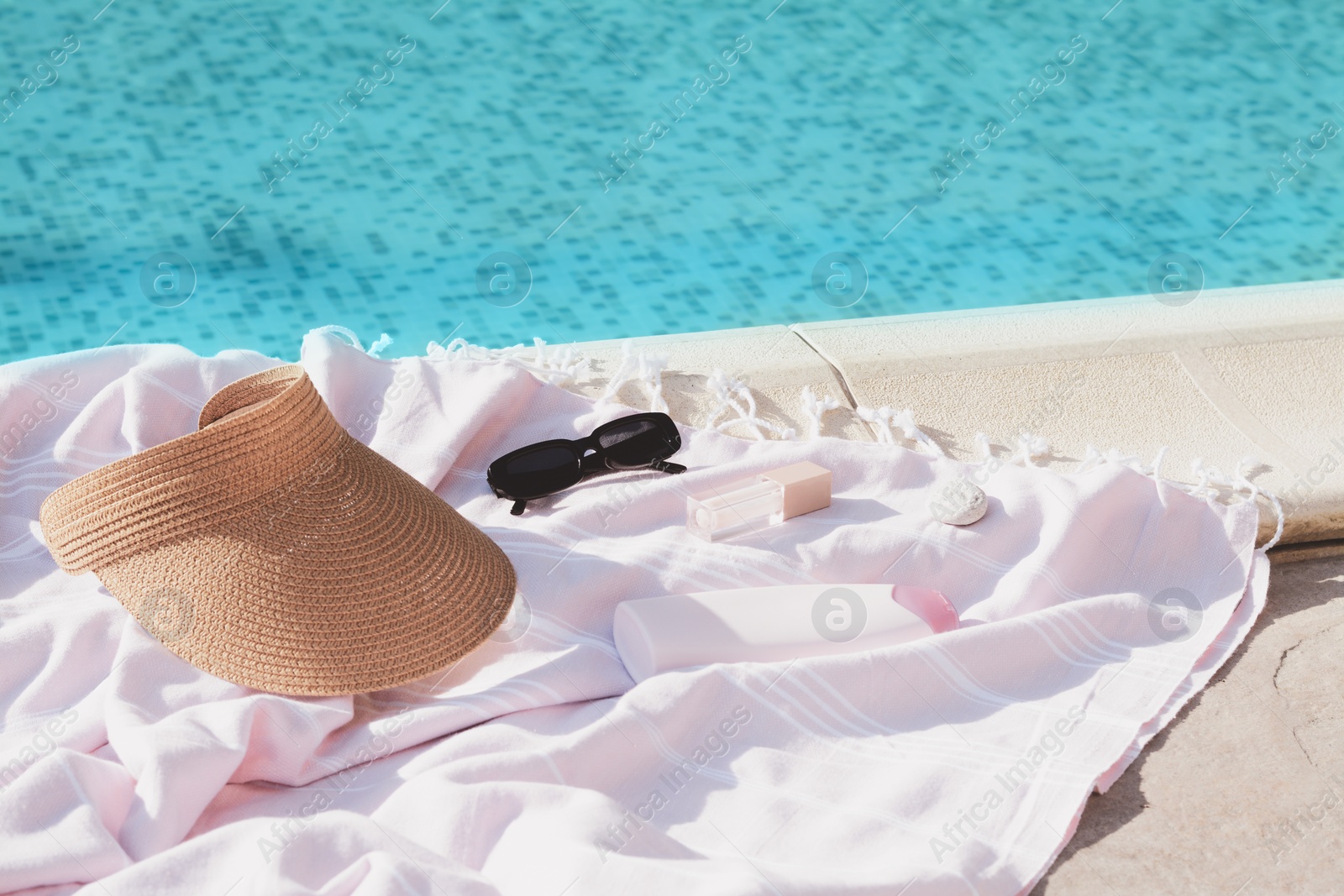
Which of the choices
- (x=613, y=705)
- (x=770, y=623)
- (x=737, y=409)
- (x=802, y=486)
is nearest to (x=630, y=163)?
(x=737, y=409)

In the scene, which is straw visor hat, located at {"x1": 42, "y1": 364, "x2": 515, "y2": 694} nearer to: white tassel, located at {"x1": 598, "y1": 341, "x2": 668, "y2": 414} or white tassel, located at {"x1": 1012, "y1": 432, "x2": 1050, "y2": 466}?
white tassel, located at {"x1": 598, "y1": 341, "x2": 668, "y2": 414}

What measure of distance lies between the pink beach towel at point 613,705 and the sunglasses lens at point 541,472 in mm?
37

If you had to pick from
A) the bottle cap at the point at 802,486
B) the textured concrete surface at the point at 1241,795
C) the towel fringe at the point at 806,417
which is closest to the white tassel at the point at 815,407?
the towel fringe at the point at 806,417

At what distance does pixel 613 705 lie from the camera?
1.44 meters

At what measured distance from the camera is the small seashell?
1.75 m

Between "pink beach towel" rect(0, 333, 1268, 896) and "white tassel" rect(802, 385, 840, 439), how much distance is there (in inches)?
4.0

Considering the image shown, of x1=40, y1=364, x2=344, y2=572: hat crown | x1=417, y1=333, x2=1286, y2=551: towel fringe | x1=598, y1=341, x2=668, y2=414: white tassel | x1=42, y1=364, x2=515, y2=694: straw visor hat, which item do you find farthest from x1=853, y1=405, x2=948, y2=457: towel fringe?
x1=40, y1=364, x2=344, y2=572: hat crown

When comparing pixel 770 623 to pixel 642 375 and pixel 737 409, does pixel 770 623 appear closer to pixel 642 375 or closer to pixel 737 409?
pixel 737 409

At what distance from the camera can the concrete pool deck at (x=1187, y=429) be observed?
52.6 inches

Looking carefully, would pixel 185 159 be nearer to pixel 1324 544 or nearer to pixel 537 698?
pixel 537 698

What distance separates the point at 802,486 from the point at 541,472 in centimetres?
39

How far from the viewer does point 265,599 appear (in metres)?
1.41

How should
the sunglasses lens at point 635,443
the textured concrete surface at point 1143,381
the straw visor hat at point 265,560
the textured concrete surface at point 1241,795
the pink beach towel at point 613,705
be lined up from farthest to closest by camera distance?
the textured concrete surface at point 1143,381 → the sunglasses lens at point 635,443 → the straw visor hat at point 265,560 → the textured concrete surface at point 1241,795 → the pink beach towel at point 613,705

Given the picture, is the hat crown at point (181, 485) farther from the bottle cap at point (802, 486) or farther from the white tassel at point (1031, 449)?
the white tassel at point (1031, 449)
